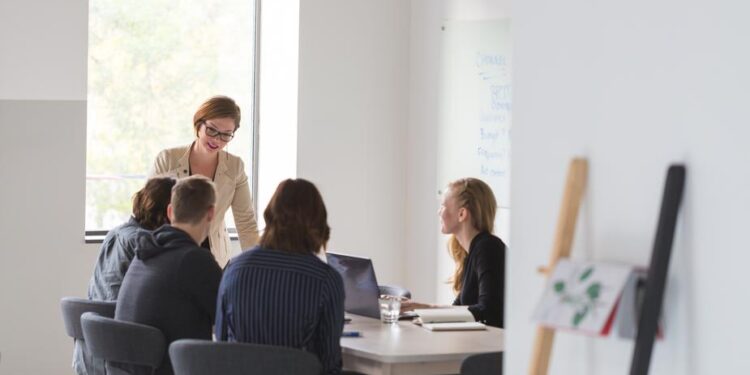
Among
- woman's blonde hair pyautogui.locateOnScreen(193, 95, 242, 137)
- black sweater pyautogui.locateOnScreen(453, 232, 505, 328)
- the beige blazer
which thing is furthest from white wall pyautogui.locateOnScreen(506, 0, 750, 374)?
the beige blazer

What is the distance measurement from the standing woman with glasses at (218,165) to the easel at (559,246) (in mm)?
2960

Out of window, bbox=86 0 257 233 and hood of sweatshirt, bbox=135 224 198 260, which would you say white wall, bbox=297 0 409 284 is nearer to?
window, bbox=86 0 257 233

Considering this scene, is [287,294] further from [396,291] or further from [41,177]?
[41,177]

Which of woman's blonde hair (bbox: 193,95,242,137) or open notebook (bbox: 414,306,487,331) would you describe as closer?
open notebook (bbox: 414,306,487,331)

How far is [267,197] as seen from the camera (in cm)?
674

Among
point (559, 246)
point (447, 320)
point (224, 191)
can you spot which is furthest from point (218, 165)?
point (559, 246)

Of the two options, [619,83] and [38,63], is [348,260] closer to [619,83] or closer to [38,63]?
[619,83]

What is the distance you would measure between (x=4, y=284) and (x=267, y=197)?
167 cm

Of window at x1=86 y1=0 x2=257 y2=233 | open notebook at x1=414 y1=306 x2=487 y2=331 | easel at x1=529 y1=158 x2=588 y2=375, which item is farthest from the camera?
window at x1=86 y1=0 x2=257 y2=233

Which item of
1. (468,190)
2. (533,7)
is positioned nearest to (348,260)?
(468,190)

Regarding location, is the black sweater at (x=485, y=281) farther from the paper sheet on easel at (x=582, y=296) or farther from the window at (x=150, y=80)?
the window at (x=150, y=80)

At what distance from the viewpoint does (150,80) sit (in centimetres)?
654

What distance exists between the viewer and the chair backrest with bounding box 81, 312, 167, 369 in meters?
3.69

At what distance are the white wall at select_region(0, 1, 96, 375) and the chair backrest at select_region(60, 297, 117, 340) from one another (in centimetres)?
180
